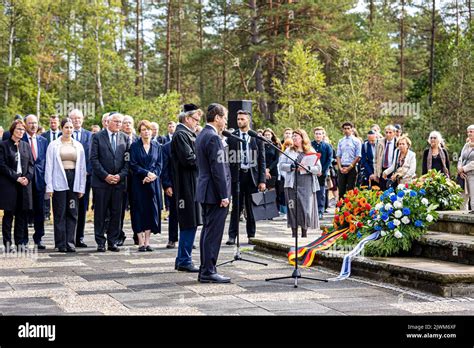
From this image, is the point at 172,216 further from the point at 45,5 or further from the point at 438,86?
the point at 45,5

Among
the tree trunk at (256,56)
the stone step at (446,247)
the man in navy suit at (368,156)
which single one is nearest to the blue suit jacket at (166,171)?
the stone step at (446,247)

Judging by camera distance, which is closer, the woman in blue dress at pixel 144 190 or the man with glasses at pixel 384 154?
the woman in blue dress at pixel 144 190

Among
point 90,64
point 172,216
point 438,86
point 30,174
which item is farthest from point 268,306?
point 90,64

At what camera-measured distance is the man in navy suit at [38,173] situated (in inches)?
513

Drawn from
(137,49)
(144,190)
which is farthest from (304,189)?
(137,49)

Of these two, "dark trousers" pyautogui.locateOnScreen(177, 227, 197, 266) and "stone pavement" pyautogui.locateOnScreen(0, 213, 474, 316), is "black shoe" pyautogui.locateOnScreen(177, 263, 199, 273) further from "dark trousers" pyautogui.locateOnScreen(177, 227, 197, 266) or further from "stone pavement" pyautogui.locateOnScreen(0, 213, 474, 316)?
"stone pavement" pyautogui.locateOnScreen(0, 213, 474, 316)

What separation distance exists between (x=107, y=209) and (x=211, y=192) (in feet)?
13.1

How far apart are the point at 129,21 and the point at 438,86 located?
1125 inches

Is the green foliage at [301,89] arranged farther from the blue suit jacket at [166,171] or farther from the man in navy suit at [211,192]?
the man in navy suit at [211,192]

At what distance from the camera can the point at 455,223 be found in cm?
1045

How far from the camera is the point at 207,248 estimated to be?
9.23 metres

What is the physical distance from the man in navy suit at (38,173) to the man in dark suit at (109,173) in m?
1.15

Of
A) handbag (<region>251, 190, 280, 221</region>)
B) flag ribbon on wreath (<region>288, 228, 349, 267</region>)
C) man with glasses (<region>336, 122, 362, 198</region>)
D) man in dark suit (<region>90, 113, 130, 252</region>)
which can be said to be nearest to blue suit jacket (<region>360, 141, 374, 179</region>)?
man with glasses (<region>336, 122, 362, 198</region>)

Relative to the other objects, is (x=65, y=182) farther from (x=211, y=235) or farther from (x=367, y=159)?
(x=367, y=159)
